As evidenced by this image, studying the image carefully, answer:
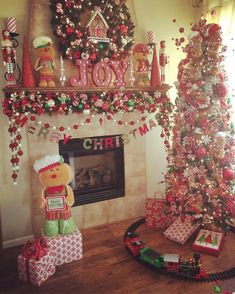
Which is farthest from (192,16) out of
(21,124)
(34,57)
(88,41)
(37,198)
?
(37,198)

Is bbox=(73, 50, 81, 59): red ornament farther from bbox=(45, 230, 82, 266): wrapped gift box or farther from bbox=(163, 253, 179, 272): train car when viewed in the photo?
bbox=(163, 253, 179, 272): train car

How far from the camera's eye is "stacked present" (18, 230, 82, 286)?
7.14 feet

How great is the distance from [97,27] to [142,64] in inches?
25.0

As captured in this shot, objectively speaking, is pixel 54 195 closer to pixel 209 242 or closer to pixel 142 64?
pixel 209 242

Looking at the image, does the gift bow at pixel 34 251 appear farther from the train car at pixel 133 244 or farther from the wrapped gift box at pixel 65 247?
the train car at pixel 133 244

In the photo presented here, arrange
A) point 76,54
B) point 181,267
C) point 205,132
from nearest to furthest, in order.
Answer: point 181,267 → point 205,132 → point 76,54

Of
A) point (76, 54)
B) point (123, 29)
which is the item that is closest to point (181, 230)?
point (76, 54)

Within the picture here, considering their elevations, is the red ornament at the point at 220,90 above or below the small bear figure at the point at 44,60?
below

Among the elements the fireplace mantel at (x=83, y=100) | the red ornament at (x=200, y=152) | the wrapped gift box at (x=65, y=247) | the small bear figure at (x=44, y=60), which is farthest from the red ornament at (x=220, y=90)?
the wrapped gift box at (x=65, y=247)

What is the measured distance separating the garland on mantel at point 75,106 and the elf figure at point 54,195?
0.28 metres

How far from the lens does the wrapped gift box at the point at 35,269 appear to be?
2158 millimetres

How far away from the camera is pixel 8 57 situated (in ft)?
8.02

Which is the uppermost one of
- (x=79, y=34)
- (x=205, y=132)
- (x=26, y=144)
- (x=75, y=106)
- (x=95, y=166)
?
(x=79, y=34)

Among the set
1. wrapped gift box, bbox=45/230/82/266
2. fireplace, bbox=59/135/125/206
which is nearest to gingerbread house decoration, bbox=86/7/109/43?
fireplace, bbox=59/135/125/206
